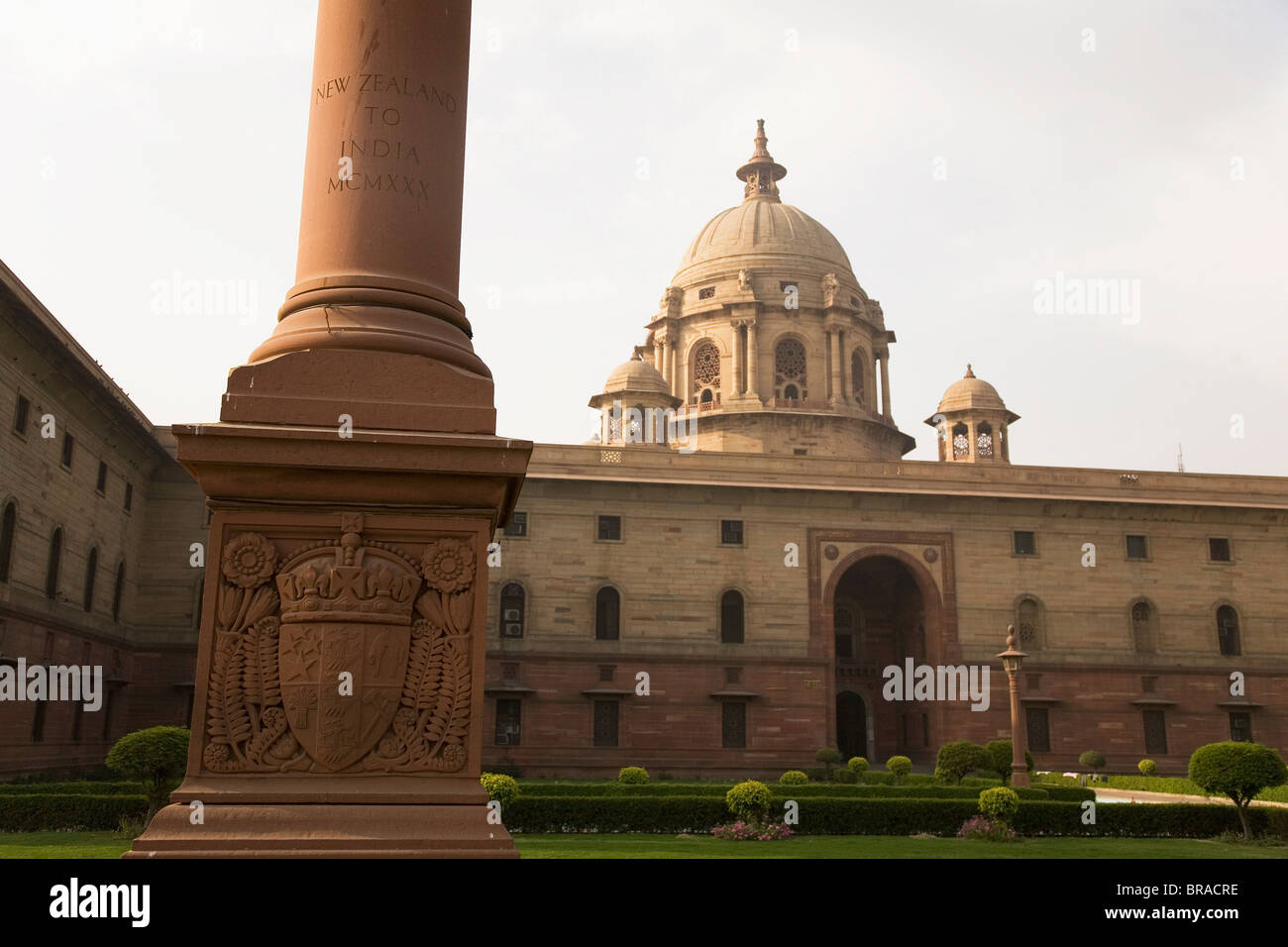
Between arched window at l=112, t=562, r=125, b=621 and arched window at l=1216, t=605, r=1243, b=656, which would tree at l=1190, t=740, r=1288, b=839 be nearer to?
arched window at l=1216, t=605, r=1243, b=656

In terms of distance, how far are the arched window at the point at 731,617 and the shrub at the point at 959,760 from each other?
9.34 metres

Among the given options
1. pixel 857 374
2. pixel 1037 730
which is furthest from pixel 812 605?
pixel 857 374

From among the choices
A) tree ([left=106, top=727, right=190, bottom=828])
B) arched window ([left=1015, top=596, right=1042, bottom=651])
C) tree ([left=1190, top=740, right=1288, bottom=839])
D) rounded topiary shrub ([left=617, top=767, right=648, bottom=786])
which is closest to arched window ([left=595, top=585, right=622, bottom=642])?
rounded topiary shrub ([left=617, top=767, right=648, bottom=786])

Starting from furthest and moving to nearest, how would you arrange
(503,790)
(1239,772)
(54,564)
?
(54,564) → (1239,772) → (503,790)

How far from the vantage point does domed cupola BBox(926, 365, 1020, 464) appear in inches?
1642

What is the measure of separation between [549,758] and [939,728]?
11258 mm

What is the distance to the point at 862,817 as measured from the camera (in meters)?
16.9

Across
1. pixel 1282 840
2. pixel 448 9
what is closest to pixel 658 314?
pixel 1282 840

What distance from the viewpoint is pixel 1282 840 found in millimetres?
17047

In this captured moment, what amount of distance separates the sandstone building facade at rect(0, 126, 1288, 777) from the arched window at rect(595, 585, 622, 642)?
66 millimetres

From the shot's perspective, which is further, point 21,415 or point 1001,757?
point 1001,757

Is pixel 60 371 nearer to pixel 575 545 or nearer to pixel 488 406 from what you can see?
pixel 575 545

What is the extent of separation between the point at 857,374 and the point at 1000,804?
29.9 meters

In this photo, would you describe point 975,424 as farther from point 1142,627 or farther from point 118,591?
point 118,591
